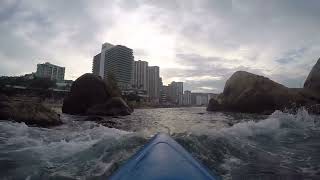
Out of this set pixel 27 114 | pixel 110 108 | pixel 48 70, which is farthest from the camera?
pixel 48 70

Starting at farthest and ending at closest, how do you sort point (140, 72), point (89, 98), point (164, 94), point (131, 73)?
point (164, 94), point (140, 72), point (131, 73), point (89, 98)

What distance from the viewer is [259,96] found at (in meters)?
37.4

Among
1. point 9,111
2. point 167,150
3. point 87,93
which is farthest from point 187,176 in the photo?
point 87,93

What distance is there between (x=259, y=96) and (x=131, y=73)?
82825 millimetres

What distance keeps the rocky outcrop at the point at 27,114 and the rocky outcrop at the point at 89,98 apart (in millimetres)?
15677

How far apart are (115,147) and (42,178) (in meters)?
1.69

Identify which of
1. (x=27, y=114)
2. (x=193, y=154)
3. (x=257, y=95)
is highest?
(x=257, y=95)

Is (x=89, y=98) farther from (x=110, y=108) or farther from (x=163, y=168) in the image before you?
(x=163, y=168)

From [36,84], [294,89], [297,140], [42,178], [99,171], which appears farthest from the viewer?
[36,84]

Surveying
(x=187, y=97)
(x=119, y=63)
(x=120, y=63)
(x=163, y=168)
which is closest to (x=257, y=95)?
(x=163, y=168)

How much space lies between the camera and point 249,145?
611 cm

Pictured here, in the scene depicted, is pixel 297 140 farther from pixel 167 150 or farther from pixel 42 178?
pixel 42 178

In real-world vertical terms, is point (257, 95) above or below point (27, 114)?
above

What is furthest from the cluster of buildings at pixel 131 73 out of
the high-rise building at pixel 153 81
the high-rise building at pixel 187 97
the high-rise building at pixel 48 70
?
the high-rise building at pixel 48 70
